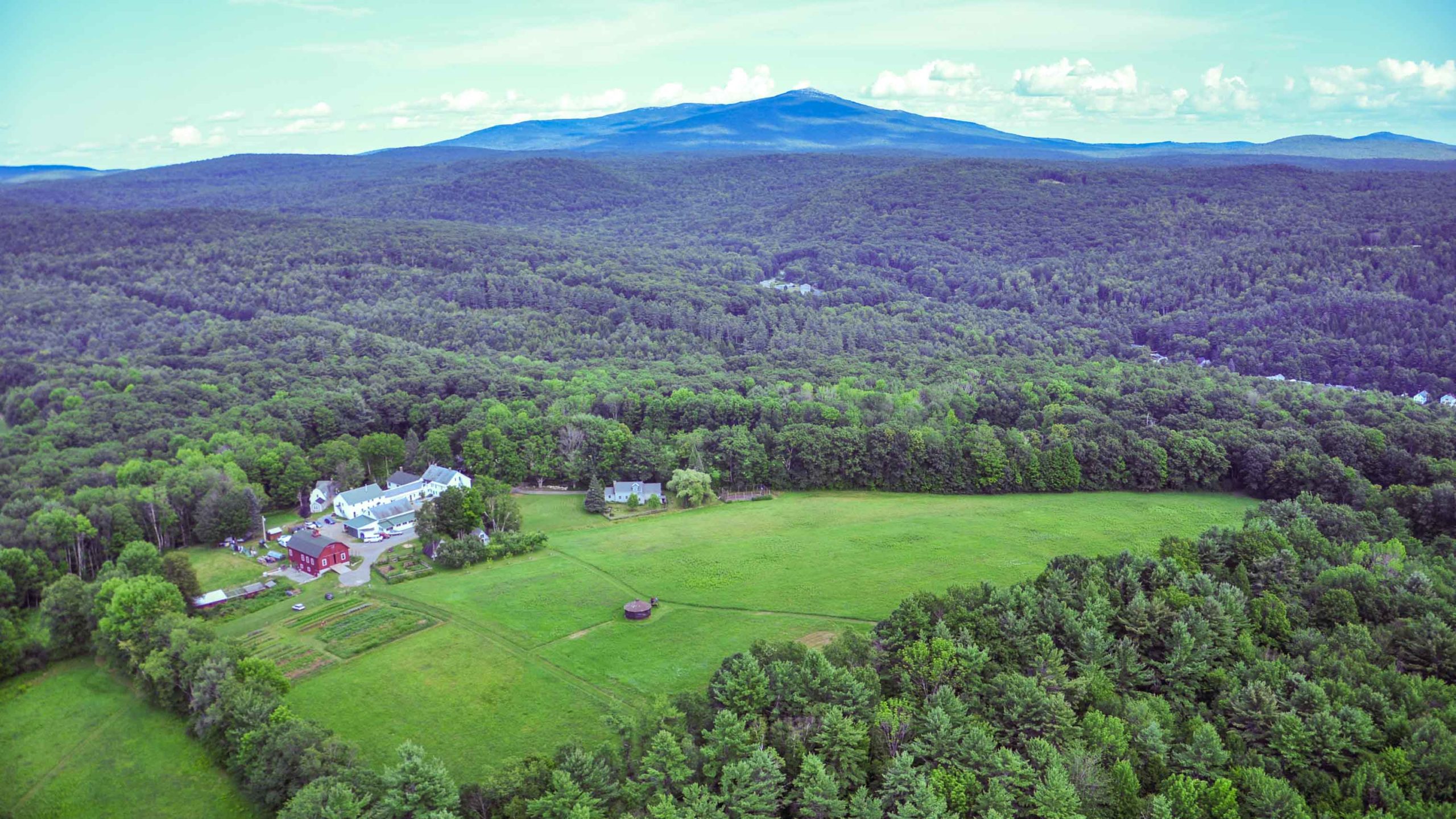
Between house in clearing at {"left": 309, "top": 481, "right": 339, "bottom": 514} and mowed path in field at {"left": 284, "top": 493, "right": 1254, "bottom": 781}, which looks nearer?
mowed path in field at {"left": 284, "top": 493, "right": 1254, "bottom": 781}

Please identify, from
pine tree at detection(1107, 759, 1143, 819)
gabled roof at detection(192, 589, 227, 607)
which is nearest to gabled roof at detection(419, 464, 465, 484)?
gabled roof at detection(192, 589, 227, 607)

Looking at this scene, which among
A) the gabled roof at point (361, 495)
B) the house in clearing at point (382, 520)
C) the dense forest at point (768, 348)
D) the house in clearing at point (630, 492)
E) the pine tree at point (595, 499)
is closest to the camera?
the house in clearing at point (382, 520)

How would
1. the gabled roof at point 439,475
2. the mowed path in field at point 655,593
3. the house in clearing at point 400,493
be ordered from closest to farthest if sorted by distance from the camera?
the mowed path in field at point 655,593 → the house in clearing at point 400,493 → the gabled roof at point 439,475

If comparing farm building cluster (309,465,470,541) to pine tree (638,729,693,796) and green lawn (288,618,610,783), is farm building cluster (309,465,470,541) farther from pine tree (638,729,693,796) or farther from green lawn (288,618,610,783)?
pine tree (638,729,693,796)

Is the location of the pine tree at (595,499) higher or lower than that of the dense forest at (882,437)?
lower

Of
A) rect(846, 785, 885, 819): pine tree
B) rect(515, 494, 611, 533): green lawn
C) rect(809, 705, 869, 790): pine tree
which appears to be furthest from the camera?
rect(515, 494, 611, 533): green lawn

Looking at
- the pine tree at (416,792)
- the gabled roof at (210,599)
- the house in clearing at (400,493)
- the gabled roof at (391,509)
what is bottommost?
the gabled roof at (210,599)

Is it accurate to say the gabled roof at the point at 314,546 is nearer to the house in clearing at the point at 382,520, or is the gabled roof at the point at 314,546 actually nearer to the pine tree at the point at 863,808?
the house in clearing at the point at 382,520

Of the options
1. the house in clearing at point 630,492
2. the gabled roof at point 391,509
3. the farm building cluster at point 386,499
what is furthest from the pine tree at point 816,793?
the gabled roof at point 391,509

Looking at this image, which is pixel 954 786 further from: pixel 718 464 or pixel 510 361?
pixel 510 361
